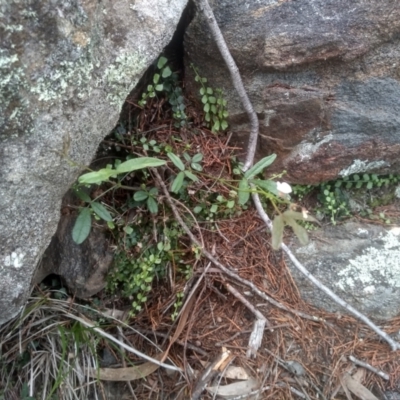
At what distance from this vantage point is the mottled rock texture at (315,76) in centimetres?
196

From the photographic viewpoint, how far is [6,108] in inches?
57.8

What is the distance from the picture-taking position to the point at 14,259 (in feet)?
5.31

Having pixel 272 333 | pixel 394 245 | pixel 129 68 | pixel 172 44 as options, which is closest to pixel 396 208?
pixel 394 245

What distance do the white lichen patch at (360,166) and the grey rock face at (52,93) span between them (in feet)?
3.17

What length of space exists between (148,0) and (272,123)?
727 millimetres

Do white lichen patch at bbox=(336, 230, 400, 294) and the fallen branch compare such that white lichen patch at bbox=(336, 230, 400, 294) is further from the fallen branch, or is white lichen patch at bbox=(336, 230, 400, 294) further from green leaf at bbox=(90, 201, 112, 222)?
green leaf at bbox=(90, 201, 112, 222)

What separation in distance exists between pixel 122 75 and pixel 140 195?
1.66 ft

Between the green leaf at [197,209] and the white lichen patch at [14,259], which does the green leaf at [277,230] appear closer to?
A: the green leaf at [197,209]

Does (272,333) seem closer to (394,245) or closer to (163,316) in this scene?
(163,316)

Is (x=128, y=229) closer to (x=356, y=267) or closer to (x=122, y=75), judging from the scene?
(x=122, y=75)

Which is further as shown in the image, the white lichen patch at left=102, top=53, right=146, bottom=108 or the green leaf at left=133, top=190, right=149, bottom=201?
the green leaf at left=133, top=190, right=149, bottom=201

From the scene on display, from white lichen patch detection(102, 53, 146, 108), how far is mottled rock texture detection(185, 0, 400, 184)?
41 centimetres

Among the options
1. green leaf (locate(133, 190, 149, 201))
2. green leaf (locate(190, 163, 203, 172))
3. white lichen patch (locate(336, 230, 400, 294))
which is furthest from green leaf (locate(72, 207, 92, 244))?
white lichen patch (locate(336, 230, 400, 294))

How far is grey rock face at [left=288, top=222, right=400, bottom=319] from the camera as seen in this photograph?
7.00 ft
